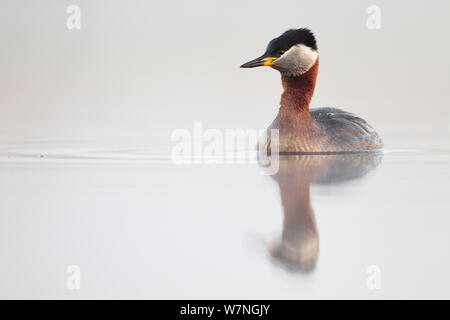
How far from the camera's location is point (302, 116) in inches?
361

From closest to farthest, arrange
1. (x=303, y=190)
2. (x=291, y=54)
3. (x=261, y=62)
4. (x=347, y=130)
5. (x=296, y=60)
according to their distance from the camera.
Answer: (x=303, y=190)
(x=261, y=62)
(x=291, y=54)
(x=296, y=60)
(x=347, y=130)

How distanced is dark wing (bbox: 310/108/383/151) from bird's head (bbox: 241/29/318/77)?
28.8 inches

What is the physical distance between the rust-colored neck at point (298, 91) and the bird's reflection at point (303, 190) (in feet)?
2.75

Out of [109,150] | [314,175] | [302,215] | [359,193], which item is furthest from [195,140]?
[302,215]

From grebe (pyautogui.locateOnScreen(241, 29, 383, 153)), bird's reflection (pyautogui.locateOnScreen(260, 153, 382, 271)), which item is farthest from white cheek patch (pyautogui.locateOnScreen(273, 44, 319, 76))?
bird's reflection (pyautogui.locateOnScreen(260, 153, 382, 271))

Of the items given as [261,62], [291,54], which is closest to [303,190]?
[261,62]

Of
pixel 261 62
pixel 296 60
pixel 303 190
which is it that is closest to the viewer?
pixel 303 190

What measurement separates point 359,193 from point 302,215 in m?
1.14

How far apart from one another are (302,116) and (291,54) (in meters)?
0.78

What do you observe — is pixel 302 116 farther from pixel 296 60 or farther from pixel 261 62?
pixel 261 62

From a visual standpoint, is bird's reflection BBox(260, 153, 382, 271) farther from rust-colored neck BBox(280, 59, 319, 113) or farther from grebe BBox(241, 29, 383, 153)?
rust-colored neck BBox(280, 59, 319, 113)

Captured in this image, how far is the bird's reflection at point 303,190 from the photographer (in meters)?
4.09

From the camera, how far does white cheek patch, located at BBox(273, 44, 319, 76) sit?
9.11 metres

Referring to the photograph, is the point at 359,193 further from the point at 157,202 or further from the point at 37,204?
the point at 37,204
